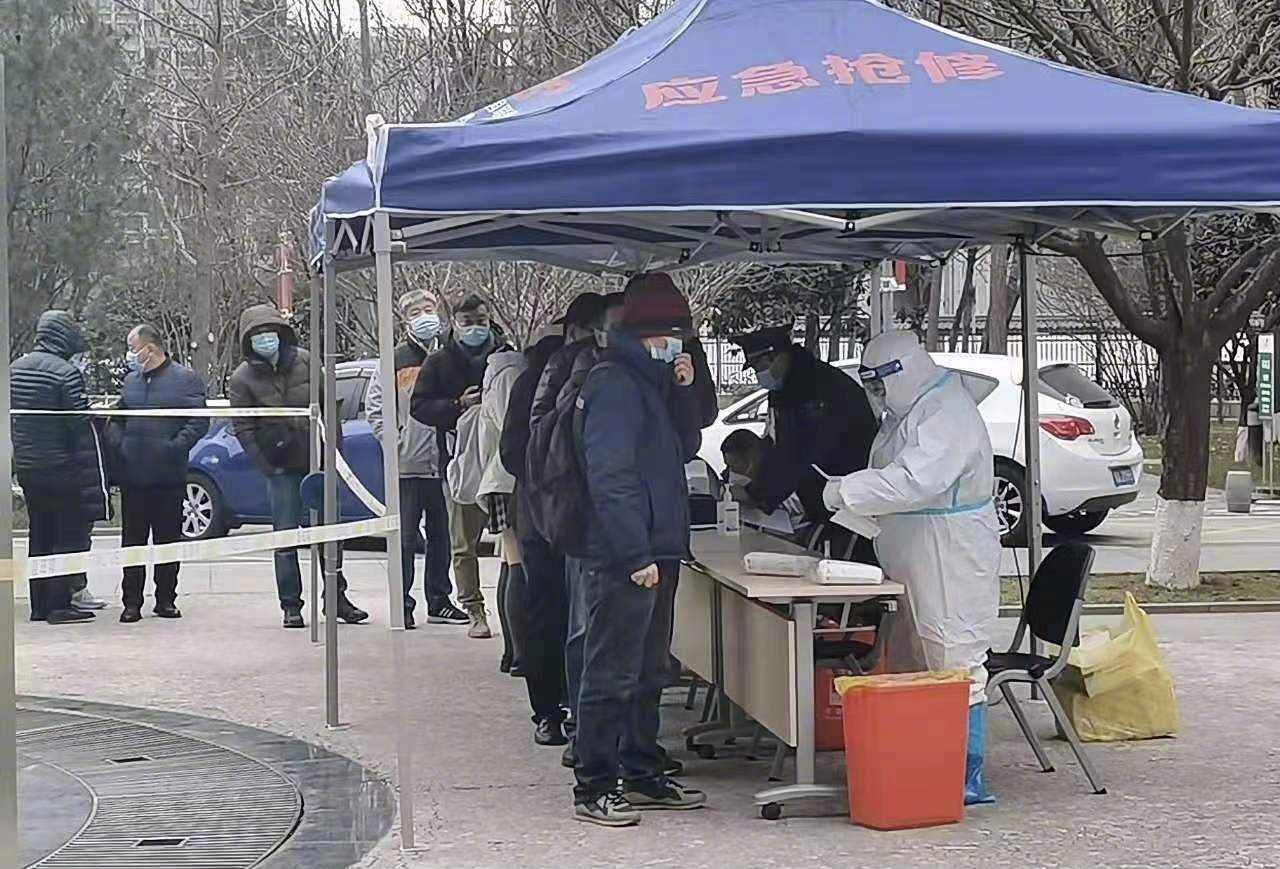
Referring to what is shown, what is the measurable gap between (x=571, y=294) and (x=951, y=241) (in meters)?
6.29

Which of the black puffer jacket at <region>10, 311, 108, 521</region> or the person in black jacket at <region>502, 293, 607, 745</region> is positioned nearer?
the person in black jacket at <region>502, 293, 607, 745</region>

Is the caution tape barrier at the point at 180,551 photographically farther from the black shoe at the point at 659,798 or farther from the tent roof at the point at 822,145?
the black shoe at the point at 659,798

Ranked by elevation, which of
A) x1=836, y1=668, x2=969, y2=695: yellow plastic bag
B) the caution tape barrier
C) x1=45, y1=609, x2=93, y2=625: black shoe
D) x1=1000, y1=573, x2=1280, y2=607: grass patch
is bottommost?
x1=45, y1=609, x2=93, y2=625: black shoe

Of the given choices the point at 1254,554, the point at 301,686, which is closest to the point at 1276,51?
the point at 1254,554

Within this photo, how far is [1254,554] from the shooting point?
15.0 m

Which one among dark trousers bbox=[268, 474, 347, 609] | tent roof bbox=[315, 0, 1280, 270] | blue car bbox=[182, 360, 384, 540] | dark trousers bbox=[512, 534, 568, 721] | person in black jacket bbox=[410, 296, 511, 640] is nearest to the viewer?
tent roof bbox=[315, 0, 1280, 270]

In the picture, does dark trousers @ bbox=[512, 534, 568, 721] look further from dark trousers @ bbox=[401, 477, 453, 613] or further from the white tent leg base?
the white tent leg base

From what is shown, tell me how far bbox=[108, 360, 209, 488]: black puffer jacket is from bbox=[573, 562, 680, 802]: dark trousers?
5477 millimetres

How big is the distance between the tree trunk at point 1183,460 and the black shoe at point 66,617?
282 inches

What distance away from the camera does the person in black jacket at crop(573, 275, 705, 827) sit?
6027mm

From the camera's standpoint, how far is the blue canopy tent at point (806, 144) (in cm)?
584

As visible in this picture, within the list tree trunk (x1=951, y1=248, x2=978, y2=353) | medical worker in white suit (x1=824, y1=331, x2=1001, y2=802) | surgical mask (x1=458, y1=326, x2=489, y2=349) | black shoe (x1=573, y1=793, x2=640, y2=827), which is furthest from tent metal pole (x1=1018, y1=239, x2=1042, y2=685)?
tree trunk (x1=951, y1=248, x2=978, y2=353)

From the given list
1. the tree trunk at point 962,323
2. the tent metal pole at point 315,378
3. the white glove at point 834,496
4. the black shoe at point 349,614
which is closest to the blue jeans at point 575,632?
the white glove at point 834,496

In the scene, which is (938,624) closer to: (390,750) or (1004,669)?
(1004,669)
